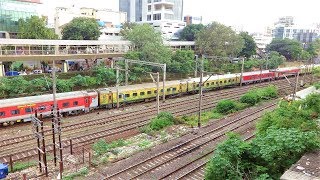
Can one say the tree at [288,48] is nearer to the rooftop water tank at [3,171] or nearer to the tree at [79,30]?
the tree at [79,30]

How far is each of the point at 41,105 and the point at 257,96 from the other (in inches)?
915

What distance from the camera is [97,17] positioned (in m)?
80.4

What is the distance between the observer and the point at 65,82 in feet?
116

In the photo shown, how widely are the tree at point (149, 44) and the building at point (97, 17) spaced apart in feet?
71.5

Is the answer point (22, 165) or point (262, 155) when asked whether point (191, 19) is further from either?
point (262, 155)

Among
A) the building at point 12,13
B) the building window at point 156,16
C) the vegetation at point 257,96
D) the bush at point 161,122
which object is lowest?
the bush at point 161,122

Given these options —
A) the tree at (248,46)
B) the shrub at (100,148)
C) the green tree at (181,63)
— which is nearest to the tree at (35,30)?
the green tree at (181,63)

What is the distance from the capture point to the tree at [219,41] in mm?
54031

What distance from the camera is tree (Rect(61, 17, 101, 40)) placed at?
166ft

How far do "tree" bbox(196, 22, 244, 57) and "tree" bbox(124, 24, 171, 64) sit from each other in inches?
567

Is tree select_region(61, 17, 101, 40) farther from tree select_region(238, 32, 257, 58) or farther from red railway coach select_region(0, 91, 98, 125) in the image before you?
tree select_region(238, 32, 257, 58)

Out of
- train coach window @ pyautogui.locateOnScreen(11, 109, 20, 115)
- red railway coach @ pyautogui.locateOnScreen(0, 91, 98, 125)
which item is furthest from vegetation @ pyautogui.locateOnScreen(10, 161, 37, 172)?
train coach window @ pyautogui.locateOnScreen(11, 109, 20, 115)

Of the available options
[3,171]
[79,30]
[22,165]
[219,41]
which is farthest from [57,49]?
[219,41]

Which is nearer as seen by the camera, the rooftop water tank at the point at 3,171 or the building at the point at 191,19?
the rooftop water tank at the point at 3,171
